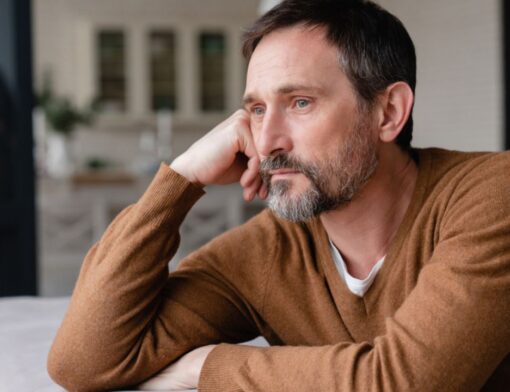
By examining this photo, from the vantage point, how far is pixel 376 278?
4.25 feet

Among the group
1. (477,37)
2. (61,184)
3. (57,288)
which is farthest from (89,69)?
(477,37)

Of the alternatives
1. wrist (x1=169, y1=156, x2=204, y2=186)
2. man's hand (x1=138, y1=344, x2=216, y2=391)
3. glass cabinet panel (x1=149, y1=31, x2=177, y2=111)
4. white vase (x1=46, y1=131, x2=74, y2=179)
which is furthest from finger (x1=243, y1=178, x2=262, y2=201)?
glass cabinet panel (x1=149, y1=31, x2=177, y2=111)

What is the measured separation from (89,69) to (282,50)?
6.73 meters

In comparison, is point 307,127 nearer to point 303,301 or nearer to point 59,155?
point 303,301

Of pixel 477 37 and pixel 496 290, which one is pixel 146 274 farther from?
pixel 477 37

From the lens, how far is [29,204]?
10.6 feet

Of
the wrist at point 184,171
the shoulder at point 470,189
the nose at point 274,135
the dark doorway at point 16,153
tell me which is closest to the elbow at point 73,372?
the wrist at point 184,171

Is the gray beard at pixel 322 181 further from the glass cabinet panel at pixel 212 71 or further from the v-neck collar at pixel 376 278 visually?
the glass cabinet panel at pixel 212 71

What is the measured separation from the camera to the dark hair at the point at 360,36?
130cm

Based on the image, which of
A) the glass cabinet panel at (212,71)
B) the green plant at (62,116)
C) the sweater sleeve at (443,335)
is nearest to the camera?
the sweater sleeve at (443,335)

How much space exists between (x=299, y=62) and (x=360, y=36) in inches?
5.4

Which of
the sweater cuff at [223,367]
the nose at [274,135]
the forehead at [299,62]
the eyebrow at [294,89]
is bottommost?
the sweater cuff at [223,367]

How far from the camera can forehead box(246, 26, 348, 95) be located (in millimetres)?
1262

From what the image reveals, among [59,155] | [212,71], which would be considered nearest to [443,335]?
[59,155]
